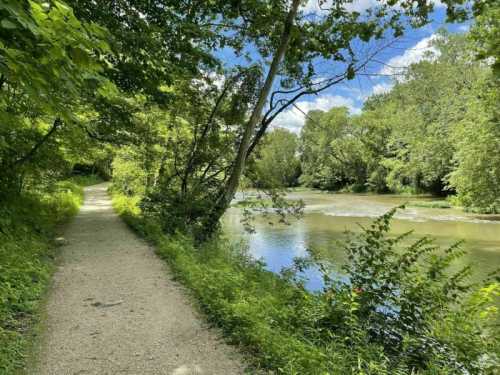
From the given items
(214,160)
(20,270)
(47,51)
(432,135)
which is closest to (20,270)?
(20,270)

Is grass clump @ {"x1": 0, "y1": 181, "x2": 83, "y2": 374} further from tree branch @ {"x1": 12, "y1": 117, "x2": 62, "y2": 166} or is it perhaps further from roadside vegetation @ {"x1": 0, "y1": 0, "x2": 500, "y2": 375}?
tree branch @ {"x1": 12, "y1": 117, "x2": 62, "y2": 166}

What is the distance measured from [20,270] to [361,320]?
4.48 metres

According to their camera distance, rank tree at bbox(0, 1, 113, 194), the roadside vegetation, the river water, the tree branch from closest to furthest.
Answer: tree at bbox(0, 1, 113, 194) → the roadside vegetation → the tree branch → the river water

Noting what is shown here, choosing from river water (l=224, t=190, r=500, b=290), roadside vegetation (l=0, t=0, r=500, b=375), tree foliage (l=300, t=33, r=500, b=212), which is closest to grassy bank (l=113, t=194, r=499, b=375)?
roadside vegetation (l=0, t=0, r=500, b=375)

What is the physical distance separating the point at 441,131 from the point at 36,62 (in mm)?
29582

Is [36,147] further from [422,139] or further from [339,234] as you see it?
[422,139]

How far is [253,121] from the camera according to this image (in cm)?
737

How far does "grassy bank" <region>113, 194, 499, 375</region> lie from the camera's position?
126 inches

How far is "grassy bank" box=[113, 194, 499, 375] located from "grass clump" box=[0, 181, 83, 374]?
189cm

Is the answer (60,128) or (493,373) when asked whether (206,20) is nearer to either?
(60,128)

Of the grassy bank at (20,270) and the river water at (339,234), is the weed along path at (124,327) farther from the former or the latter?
the river water at (339,234)

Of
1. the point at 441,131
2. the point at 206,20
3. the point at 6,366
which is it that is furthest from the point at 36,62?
the point at 441,131

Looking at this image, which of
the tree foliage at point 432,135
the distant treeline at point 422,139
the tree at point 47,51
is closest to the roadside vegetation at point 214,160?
the tree at point 47,51

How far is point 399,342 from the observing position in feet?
13.2
